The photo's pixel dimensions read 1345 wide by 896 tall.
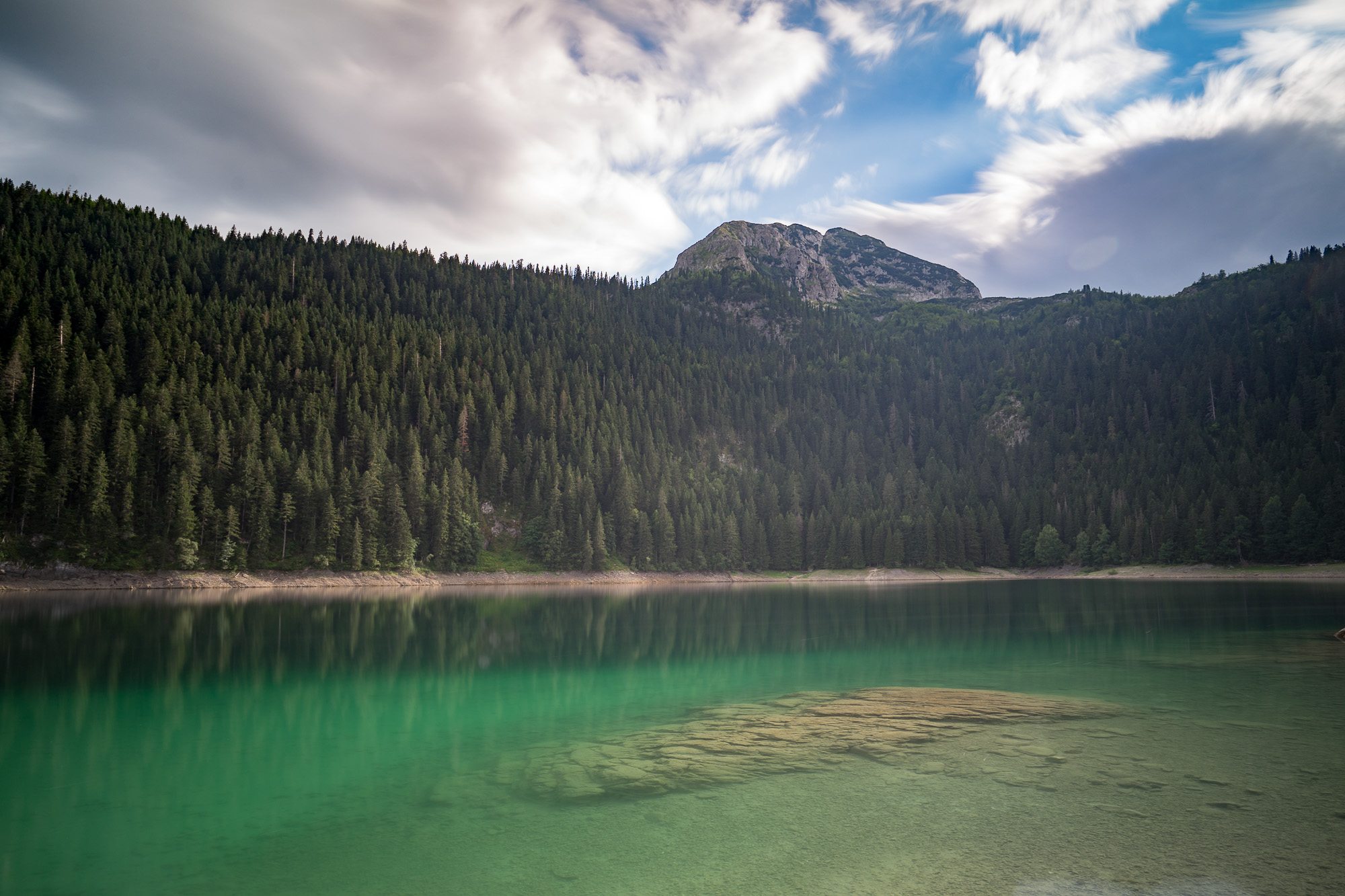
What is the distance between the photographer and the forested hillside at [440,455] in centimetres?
9469

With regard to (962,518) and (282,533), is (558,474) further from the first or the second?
(962,518)

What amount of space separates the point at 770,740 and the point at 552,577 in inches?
4319

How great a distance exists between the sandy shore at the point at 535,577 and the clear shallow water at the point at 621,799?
50.3 m

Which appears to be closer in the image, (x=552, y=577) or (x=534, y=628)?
(x=534, y=628)

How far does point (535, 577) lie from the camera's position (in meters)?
124

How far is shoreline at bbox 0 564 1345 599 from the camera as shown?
3206 inches

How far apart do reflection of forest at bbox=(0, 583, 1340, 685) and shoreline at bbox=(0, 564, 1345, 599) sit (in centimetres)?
2133


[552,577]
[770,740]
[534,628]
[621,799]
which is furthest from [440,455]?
[621,799]

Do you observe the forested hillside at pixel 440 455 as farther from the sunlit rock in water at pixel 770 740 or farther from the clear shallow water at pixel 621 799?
the sunlit rock in water at pixel 770 740

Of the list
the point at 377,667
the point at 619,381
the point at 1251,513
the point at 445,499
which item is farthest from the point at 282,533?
the point at 1251,513

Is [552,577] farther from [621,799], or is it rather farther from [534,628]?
[621,799]

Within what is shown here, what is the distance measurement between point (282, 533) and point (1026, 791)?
105m

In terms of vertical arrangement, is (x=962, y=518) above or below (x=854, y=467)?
below

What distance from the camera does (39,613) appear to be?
54.1 metres
